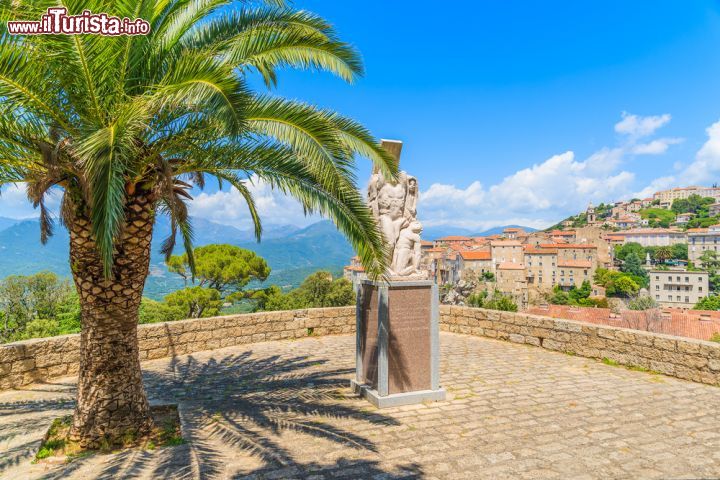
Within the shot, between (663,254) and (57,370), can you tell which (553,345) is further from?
(663,254)

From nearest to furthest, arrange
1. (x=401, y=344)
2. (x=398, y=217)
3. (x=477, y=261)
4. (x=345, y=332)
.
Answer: (x=401, y=344) < (x=398, y=217) < (x=345, y=332) < (x=477, y=261)

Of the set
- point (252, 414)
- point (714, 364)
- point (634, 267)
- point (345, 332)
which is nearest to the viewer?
point (252, 414)

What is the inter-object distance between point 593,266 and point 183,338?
98.5m

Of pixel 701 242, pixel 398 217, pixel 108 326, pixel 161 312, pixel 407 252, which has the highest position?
pixel 701 242

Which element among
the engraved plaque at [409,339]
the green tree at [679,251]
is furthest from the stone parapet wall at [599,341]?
the green tree at [679,251]

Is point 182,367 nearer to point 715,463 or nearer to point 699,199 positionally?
point 715,463

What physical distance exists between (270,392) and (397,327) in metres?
Result: 2.17

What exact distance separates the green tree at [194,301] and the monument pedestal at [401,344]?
18.0 meters

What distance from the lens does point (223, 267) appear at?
931 inches

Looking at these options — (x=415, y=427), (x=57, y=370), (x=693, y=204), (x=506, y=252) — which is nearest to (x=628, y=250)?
(x=506, y=252)

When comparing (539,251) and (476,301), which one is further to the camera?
(539,251)

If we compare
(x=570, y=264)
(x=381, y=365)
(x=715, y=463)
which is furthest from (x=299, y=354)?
(x=570, y=264)

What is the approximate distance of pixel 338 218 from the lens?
450 cm

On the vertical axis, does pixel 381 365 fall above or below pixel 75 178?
below
